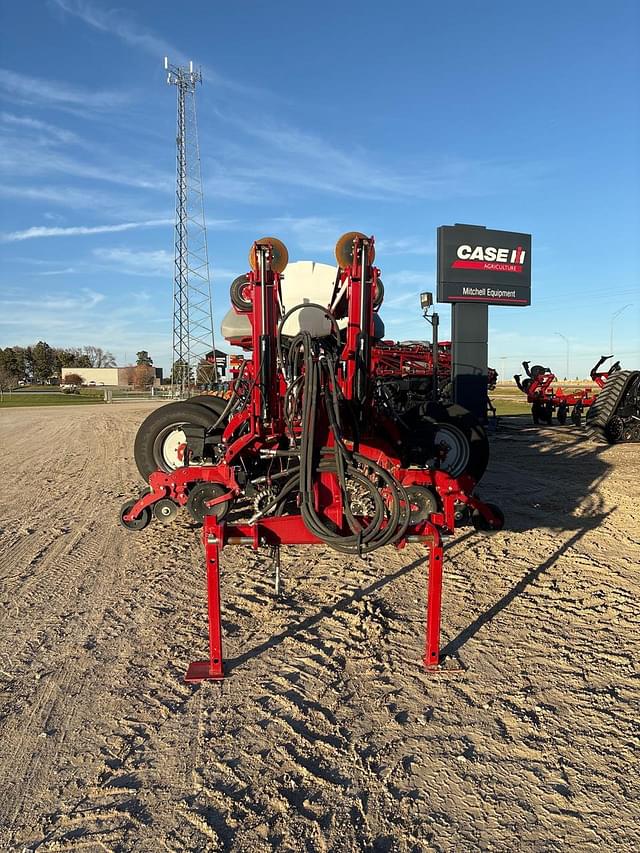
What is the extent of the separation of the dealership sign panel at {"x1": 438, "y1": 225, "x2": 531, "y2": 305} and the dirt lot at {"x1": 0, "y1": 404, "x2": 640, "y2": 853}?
26.5 feet

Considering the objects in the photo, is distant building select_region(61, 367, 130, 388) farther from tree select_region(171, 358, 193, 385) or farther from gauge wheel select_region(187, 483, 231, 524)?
gauge wheel select_region(187, 483, 231, 524)

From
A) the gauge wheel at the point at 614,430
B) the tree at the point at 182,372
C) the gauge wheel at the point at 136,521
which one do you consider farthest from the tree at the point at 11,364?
the gauge wheel at the point at 136,521

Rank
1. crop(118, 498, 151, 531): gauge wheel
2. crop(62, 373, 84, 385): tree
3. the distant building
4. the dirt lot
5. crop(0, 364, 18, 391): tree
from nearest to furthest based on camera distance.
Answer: the dirt lot
crop(118, 498, 151, 531): gauge wheel
crop(0, 364, 18, 391): tree
crop(62, 373, 84, 385): tree
the distant building

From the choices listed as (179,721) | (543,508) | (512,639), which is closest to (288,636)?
(179,721)

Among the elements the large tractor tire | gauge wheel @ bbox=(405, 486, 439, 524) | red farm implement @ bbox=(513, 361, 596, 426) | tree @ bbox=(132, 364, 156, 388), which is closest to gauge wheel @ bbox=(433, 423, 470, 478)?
the large tractor tire

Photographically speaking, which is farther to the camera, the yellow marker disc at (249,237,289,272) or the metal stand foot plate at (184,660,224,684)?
the yellow marker disc at (249,237,289,272)

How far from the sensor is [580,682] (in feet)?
11.1

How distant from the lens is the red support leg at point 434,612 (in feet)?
11.6

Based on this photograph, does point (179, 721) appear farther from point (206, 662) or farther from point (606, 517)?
point (606, 517)

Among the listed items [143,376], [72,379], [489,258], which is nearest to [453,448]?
[489,258]

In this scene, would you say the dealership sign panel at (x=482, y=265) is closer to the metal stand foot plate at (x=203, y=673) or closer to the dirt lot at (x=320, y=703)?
the dirt lot at (x=320, y=703)

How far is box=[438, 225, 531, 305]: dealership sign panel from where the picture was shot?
12836 mm

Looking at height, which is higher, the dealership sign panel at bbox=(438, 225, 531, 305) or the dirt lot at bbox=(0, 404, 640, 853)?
the dealership sign panel at bbox=(438, 225, 531, 305)

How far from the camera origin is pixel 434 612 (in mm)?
3525
